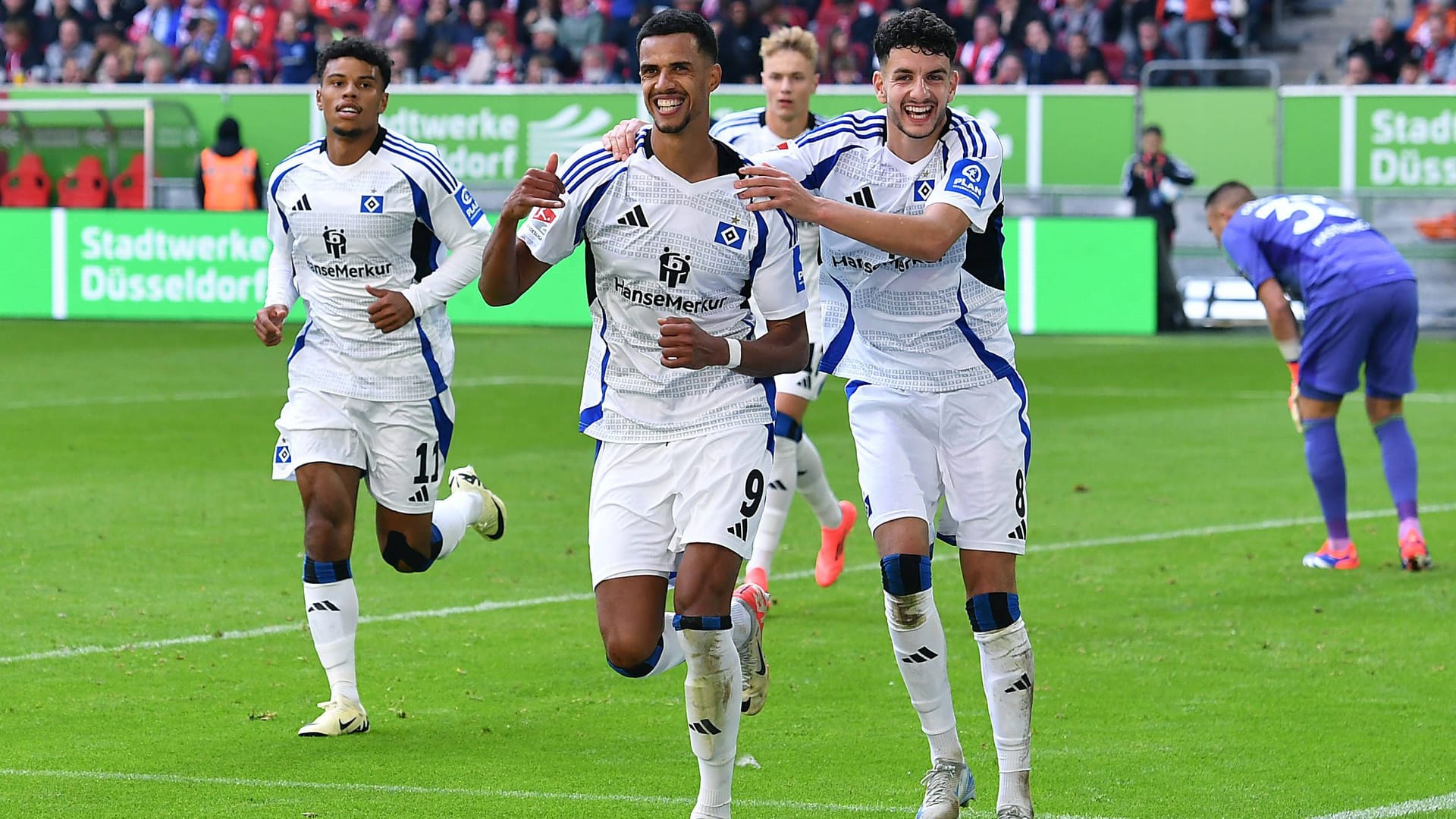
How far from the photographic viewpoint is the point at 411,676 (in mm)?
7531

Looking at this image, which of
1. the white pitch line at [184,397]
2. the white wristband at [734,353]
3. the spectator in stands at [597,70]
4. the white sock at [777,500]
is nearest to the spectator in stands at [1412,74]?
the spectator in stands at [597,70]

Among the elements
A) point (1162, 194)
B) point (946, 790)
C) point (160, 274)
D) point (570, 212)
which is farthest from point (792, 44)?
point (160, 274)

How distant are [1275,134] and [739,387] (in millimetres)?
17929

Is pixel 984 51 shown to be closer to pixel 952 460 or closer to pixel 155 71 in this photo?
pixel 155 71

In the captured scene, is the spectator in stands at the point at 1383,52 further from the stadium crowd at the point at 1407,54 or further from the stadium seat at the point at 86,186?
the stadium seat at the point at 86,186

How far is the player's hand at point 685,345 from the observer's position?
17.3 ft

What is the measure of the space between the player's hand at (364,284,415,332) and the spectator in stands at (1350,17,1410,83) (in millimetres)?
19016

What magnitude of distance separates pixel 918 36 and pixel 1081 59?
19456mm

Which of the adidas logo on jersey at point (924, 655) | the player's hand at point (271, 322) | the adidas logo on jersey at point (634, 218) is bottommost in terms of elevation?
the adidas logo on jersey at point (924, 655)

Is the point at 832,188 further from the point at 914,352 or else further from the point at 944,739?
the point at 944,739

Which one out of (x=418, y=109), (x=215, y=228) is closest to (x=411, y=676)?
(x=215, y=228)

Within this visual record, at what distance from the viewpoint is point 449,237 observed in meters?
7.32

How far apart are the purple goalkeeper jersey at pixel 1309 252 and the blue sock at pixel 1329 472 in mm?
569

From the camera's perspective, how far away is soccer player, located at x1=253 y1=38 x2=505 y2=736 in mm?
7066
